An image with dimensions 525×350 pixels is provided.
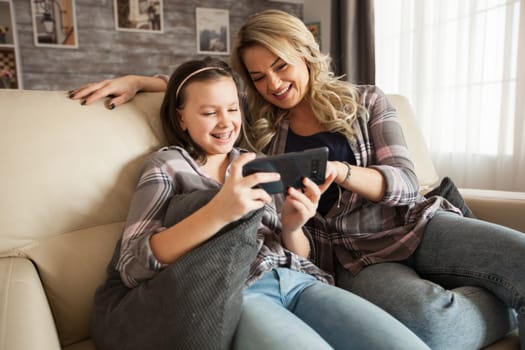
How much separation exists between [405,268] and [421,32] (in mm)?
1942

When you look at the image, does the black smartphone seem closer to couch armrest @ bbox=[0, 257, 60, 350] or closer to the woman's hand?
couch armrest @ bbox=[0, 257, 60, 350]

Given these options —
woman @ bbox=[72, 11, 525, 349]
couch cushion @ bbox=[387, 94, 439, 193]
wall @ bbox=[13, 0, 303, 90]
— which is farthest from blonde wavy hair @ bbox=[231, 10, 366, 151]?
wall @ bbox=[13, 0, 303, 90]

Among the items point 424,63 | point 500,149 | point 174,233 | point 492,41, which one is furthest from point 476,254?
point 424,63

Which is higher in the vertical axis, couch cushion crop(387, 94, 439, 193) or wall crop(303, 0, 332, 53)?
wall crop(303, 0, 332, 53)

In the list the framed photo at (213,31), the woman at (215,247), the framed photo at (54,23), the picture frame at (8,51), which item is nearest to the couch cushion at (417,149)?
the woman at (215,247)

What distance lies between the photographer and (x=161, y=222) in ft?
2.78

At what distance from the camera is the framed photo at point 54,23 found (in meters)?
2.89

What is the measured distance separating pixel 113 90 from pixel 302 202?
2.00 ft

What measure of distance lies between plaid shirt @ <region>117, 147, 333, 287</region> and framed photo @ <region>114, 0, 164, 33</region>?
2479mm

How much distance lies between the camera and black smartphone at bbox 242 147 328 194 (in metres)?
0.75

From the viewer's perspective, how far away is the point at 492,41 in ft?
6.95

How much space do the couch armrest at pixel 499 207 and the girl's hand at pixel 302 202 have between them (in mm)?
661

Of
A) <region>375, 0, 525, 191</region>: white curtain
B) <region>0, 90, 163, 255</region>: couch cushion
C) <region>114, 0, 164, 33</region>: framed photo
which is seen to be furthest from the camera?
<region>114, 0, 164, 33</region>: framed photo

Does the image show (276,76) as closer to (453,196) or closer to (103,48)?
(453,196)
